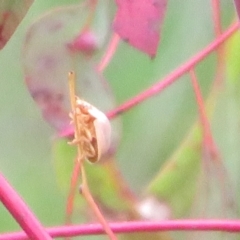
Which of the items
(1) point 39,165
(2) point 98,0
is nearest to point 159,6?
(2) point 98,0

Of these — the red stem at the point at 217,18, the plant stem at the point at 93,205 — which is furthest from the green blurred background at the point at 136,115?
the plant stem at the point at 93,205

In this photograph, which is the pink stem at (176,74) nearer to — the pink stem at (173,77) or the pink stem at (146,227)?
the pink stem at (173,77)

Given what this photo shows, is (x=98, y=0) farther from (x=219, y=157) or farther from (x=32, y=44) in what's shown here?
(x=219, y=157)

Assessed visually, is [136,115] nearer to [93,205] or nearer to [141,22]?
[141,22]

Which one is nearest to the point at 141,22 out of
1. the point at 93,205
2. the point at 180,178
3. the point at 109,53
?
the point at 109,53

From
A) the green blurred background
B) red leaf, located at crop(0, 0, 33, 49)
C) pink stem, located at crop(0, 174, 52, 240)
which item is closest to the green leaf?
the green blurred background

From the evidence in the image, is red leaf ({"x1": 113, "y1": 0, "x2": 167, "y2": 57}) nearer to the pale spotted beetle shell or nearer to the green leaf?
the green leaf
